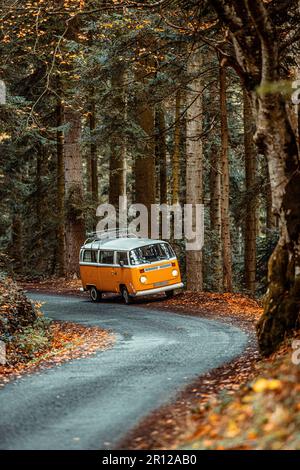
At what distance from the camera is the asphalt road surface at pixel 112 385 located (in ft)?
23.2

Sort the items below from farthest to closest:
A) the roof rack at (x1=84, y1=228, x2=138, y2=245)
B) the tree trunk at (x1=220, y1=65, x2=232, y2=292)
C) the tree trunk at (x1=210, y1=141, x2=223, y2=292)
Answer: the tree trunk at (x1=210, y1=141, x2=223, y2=292) < the roof rack at (x1=84, y1=228, x2=138, y2=245) < the tree trunk at (x1=220, y1=65, x2=232, y2=292)

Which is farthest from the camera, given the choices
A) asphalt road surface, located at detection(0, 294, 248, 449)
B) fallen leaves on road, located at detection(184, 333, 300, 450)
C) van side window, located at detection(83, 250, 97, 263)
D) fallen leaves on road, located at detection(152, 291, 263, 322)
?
van side window, located at detection(83, 250, 97, 263)

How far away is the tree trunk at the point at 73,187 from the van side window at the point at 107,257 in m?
4.41

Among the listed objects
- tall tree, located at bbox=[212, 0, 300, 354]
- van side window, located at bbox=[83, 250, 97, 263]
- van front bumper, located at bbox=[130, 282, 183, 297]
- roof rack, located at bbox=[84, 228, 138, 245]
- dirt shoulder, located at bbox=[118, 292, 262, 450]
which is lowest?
van front bumper, located at bbox=[130, 282, 183, 297]

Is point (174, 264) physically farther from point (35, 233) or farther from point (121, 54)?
point (35, 233)

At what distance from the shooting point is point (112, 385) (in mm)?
9555

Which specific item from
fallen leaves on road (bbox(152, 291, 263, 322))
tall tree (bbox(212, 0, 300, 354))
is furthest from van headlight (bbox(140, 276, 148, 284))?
tall tree (bbox(212, 0, 300, 354))

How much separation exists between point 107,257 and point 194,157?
504cm

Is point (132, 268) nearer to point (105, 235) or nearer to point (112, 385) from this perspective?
point (105, 235)

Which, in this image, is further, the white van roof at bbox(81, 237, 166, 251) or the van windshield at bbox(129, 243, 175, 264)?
the white van roof at bbox(81, 237, 166, 251)

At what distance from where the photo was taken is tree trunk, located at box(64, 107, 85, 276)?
28.2 meters

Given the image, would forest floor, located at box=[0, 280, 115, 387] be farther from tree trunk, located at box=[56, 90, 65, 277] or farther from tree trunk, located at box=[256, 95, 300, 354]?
tree trunk, located at box=[56, 90, 65, 277]

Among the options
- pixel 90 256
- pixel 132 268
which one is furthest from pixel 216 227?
pixel 132 268

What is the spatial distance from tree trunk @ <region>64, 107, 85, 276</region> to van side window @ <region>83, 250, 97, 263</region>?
3429mm
